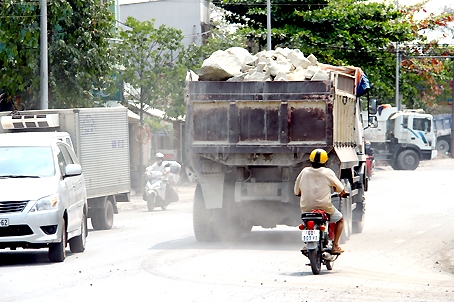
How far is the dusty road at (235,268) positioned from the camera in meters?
10.1

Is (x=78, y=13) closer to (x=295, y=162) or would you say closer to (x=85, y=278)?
(x=295, y=162)

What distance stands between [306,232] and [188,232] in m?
7.14

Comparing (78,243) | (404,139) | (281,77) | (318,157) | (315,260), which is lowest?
(78,243)

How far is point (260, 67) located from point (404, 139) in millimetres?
34933

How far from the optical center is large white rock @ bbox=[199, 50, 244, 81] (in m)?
16.0

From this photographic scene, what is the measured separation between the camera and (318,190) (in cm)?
1214

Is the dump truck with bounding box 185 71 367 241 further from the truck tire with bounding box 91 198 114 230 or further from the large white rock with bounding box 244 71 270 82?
the truck tire with bounding box 91 198 114 230

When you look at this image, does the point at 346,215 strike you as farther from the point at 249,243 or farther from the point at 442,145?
the point at 442,145

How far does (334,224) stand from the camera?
488 inches

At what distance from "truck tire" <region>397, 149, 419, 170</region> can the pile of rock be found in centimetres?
3430

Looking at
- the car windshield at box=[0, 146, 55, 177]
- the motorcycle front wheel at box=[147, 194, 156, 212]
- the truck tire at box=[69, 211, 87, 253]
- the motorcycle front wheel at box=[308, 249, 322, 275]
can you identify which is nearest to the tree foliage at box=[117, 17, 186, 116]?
the motorcycle front wheel at box=[147, 194, 156, 212]

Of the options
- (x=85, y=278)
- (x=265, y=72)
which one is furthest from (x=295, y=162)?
(x=85, y=278)

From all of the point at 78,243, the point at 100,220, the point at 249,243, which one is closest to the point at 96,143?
the point at 100,220

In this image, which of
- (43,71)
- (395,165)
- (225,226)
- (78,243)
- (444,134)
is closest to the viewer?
(78,243)
